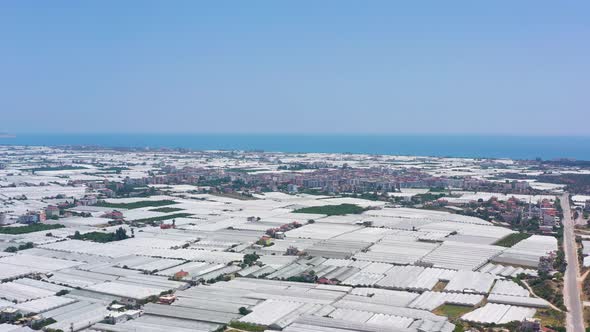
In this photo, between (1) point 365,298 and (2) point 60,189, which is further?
(2) point 60,189

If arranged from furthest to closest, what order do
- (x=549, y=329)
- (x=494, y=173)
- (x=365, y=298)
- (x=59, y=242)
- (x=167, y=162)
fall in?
1. (x=167, y=162)
2. (x=494, y=173)
3. (x=59, y=242)
4. (x=365, y=298)
5. (x=549, y=329)

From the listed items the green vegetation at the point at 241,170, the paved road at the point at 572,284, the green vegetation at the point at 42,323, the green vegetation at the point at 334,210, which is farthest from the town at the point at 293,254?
the green vegetation at the point at 241,170

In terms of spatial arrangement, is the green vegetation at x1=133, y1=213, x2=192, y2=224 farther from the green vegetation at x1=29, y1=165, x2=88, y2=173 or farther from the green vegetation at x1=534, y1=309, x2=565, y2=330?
the green vegetation at x1=29, y1=165, x2=88, y2=173

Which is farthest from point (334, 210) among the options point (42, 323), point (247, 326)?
point (42, 323)

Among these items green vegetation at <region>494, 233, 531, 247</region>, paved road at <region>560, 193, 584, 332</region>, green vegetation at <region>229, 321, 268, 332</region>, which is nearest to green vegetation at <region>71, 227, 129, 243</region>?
green vegetation at <region>229, 321, 268, 332</region>

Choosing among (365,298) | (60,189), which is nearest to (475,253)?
(365,298)

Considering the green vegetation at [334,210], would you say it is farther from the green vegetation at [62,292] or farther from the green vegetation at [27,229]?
the green vegetation at [62,292]

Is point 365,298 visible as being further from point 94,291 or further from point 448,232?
point 448,232
